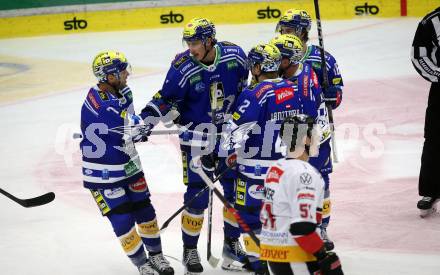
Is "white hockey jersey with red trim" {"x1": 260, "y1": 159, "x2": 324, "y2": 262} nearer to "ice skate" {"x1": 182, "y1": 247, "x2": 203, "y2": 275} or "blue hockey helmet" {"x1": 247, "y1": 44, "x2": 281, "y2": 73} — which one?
"blue hockey helmet" {"x1": 247, "y1": 44, "x2": 281, "y2": 73}

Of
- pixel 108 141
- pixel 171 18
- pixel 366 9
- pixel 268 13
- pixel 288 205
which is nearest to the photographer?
pixel 288 205

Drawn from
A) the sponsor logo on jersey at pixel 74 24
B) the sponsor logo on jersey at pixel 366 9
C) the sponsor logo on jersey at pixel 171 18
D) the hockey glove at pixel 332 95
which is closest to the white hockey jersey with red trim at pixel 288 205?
the hockey glove at pixel 332 95

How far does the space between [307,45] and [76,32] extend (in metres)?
9.52

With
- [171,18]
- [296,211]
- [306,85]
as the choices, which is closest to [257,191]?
[306,85]

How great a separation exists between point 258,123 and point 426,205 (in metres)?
2.13

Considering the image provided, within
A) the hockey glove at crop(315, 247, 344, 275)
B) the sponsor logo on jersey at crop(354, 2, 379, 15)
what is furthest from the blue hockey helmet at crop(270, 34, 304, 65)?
the sponsor logo on jersey at crop(354, 2, 379, 15)

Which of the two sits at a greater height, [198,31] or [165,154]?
[198,31]

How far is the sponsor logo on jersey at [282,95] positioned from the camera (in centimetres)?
544

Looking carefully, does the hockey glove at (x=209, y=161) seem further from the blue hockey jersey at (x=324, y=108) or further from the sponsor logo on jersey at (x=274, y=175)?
the sponsor logo on jersey at (x=274, y=175)

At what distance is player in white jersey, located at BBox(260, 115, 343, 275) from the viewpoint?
429 centimetres

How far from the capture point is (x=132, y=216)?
20.0 feet

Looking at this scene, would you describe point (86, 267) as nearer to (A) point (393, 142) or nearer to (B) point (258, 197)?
(B) point (258, 197)

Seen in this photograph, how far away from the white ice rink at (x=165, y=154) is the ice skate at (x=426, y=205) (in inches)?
2.5

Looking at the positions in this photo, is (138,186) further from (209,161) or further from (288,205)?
(288,205)
